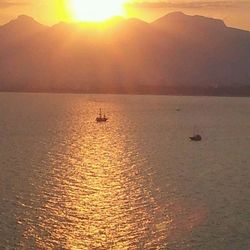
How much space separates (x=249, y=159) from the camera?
2327 inches

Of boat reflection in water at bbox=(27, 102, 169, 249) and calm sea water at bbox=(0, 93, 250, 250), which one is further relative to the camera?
calm sea water at bbox=(0, 93, 250, 250)

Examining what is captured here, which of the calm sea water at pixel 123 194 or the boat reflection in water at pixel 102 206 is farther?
the calm sea water at pixel 123 194

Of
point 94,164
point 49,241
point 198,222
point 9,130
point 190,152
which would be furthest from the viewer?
point 9,130

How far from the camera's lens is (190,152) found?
65.2 m

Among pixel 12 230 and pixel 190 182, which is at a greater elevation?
pixel 190 182

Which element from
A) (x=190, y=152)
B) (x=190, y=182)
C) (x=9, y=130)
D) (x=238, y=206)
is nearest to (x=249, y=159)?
(x=190, y=152)

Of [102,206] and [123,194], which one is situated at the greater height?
[123,194]

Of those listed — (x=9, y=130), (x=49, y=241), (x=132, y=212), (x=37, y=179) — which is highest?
(x=9, y=130)

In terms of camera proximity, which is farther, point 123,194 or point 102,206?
point 123,194

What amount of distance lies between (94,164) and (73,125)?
48.9 meters

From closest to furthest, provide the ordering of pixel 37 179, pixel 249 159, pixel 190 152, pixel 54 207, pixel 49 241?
pixel 49 241 → pixel 54 207 → pixel 37 179 → pixel 249 159 → pixel 190 152

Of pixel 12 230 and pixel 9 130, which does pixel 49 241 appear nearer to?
pixel 12 230

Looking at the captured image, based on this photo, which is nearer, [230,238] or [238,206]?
[230,238]

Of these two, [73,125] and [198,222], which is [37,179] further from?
[73,125]
